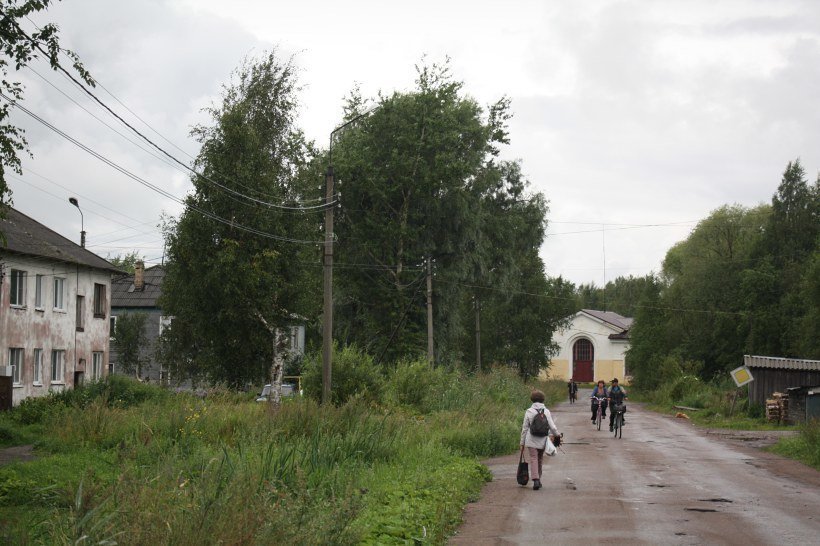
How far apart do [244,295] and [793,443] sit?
2266 cm

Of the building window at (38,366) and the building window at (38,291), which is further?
the building window at (38,366)

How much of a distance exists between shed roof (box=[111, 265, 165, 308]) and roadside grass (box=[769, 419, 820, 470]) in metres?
54.1

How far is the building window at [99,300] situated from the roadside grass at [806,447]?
105ft

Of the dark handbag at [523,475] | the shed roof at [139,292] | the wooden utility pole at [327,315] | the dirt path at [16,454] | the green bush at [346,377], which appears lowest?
the dirt path at [16,454]

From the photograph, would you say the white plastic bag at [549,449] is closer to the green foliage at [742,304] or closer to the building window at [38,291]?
the building window at [38,291]

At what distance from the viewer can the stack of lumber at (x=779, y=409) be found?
119 feet

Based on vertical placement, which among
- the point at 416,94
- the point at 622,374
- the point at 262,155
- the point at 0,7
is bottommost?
the point at 622,374

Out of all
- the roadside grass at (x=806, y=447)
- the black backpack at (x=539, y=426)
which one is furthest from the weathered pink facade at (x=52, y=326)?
the roadside grass at (x=806, y=447)

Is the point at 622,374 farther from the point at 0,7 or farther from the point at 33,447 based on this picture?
the point at 0,7

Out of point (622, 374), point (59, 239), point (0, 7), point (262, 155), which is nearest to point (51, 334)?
point (59, 239)

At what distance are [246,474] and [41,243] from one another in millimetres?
33868

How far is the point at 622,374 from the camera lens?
102m

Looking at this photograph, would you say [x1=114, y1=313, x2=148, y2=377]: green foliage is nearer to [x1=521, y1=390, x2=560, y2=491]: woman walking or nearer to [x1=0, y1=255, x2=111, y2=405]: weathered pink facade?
[x1=0, y1=255, x2=111, y2=405]: weathered pink facade

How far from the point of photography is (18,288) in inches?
1452
